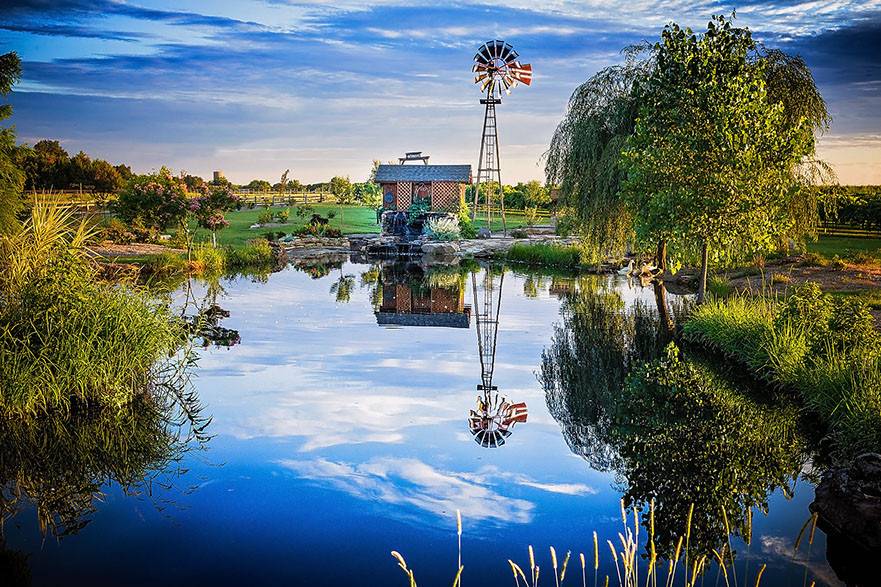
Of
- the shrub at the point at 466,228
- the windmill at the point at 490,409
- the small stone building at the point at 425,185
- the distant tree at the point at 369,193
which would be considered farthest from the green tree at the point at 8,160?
the distant tree at the point at 369,193

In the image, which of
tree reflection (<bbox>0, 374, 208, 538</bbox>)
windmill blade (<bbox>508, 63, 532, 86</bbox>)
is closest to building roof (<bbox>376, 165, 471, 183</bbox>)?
windmill blade (<bbox>508, 63, 532, 86</bbox>)

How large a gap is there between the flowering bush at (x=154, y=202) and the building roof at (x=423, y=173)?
1890cm

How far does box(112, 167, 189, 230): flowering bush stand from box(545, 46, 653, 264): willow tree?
15257mm

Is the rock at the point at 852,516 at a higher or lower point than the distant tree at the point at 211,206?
lower

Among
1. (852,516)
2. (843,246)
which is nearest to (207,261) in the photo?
(843,246)

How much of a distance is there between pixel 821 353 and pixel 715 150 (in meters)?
6.04

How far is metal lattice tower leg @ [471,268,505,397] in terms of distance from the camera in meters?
13.6

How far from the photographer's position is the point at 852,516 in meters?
7.24

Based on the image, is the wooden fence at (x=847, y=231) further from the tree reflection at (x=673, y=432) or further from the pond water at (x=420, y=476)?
the pond water at (x=420, y=476)

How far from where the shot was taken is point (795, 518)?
769cm

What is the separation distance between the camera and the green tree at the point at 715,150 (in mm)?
16219

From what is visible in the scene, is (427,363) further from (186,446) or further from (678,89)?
(678,89)

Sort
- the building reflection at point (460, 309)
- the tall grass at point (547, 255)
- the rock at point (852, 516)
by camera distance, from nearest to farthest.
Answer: the rock at point (852, 516)
the building reflection at point (460, 309)
the tall grass at point (547, 255)

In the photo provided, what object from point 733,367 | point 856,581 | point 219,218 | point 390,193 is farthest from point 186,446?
point 390,193
